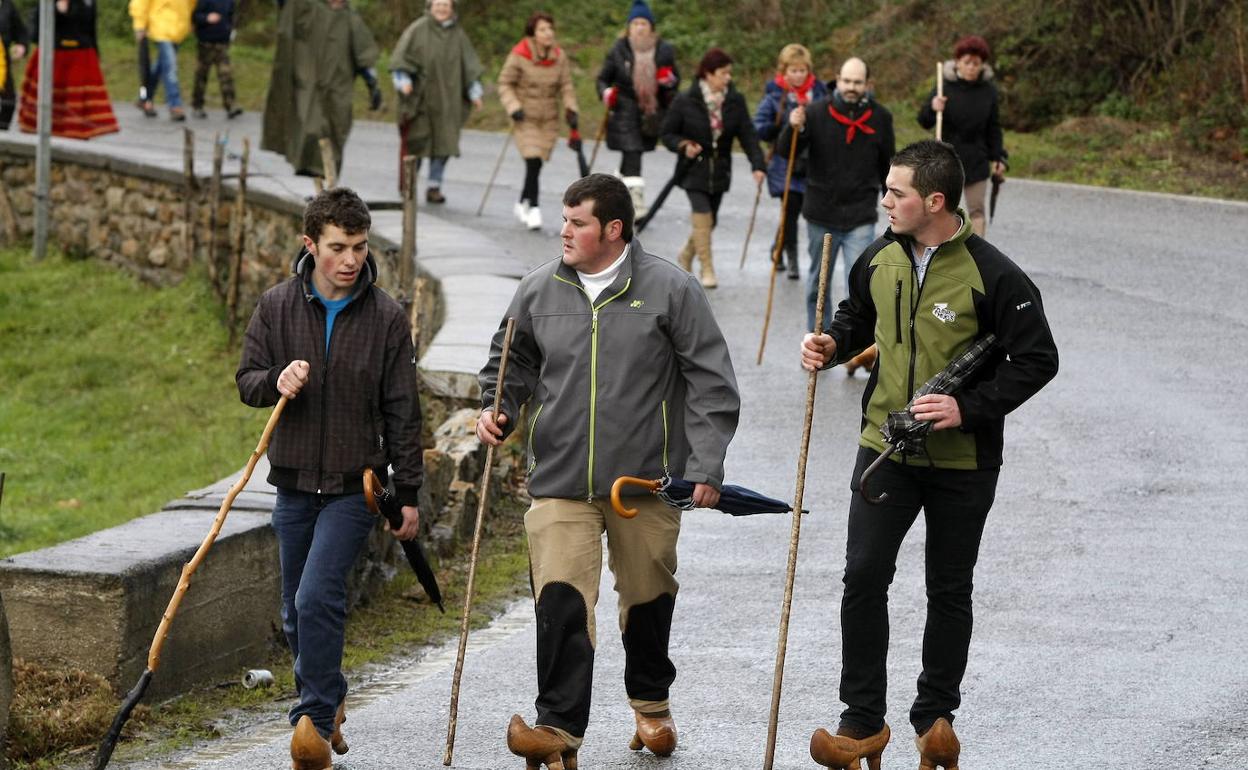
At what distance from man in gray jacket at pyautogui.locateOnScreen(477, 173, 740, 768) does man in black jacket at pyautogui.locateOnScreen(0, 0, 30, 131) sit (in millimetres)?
15337

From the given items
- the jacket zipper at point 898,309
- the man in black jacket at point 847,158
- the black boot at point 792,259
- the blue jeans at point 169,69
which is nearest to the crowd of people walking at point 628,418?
the jacket zipper at point 898,309

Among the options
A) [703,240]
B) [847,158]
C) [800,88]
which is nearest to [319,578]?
[847,158]

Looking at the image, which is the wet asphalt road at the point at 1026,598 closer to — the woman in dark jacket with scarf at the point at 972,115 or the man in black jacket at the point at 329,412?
the man in black jacket at the point at 329,412

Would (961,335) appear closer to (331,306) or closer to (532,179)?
(331,306)

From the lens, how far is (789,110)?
1410cm

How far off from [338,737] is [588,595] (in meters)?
0.86

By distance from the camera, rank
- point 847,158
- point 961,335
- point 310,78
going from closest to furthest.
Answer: point 961,335 < point 847,158 < point 310,78

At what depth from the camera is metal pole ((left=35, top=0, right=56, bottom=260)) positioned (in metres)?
16.4

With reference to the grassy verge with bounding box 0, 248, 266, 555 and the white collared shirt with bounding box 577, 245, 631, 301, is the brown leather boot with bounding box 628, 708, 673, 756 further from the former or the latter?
the grassy verge with bounding box 0, 248, 266, 555

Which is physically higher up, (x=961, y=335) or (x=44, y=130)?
(x=961, y=335)

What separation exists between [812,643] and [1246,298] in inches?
297

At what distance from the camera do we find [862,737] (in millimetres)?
5191

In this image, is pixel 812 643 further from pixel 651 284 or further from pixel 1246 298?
pixel 1246 298

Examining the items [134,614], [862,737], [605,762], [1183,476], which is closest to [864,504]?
[862,737]
